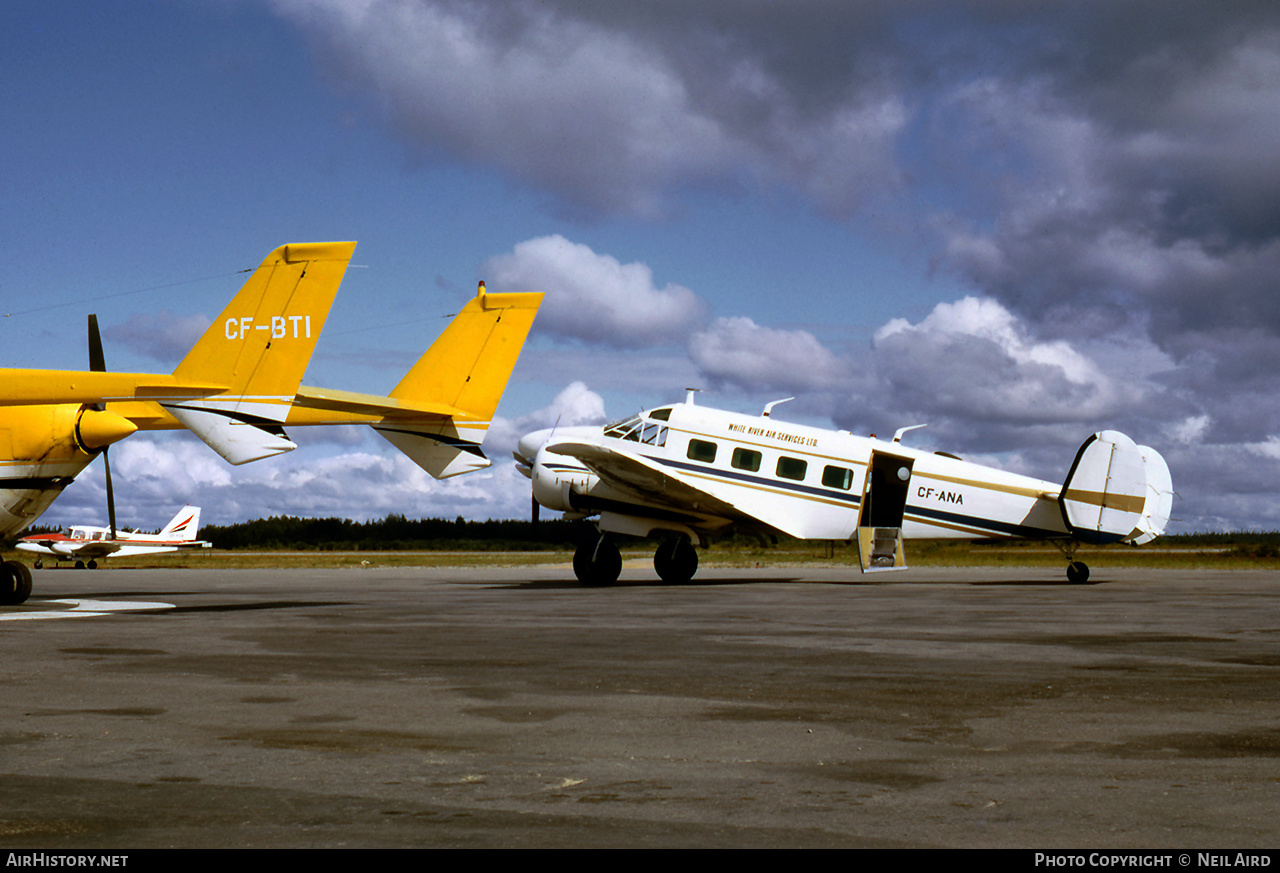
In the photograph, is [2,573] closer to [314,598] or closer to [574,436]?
[314,598]

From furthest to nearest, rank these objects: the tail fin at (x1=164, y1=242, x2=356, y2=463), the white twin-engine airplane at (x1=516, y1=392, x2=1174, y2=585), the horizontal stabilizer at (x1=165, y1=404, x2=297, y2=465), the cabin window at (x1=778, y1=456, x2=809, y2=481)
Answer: the cabin window at (x1=778, y1=456, x2=809, y2=481) < the white twin-engine airplane at (x1=516, y1=392, x2=1174, y2=585) < the tail fin at (x1=164, y1=242, x2=356, y2=463) < the horizontal stabilizer at (x1=165, y1=404, x2=297, y2=465)

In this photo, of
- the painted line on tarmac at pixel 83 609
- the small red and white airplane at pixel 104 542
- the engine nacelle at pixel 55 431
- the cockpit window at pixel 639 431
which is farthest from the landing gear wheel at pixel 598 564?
the small red and white airplane at pixel 104 542

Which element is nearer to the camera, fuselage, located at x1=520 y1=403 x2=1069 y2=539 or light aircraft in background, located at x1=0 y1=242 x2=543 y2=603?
light aircraft in background, located at x1=0 y1=242 x2=543 y2=603

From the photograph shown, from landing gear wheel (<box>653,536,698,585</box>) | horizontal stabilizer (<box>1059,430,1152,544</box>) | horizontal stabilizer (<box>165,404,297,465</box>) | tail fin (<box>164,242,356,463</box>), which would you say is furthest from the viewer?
landing gear wheel (<box>653,536,698,585</box>)

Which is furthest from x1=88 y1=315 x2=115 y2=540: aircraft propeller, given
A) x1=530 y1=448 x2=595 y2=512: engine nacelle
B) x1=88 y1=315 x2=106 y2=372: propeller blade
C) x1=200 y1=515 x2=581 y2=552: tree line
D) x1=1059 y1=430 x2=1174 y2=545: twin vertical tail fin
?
x1=200 y1=515 x2=581 y2=552: tree line

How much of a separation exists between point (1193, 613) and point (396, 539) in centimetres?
6587

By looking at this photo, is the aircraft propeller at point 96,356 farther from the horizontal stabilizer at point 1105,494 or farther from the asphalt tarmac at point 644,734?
the horizontal stabilizer at point 1105,494

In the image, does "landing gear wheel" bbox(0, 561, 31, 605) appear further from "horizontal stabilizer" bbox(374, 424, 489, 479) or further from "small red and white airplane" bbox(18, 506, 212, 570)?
"small red and white airplane" bbox(18, 506, 212, 570)

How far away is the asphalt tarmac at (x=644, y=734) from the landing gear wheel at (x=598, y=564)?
9.97 m

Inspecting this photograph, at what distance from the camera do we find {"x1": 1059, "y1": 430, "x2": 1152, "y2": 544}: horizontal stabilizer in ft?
81.4

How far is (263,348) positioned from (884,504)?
1392 cm

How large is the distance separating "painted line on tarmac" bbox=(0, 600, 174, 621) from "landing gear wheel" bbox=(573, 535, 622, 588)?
8919 millimetres

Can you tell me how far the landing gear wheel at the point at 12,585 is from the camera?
1930 cm
